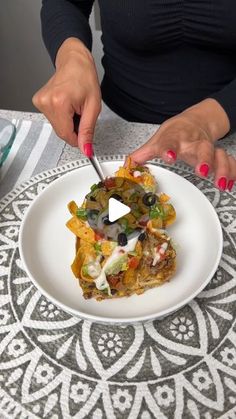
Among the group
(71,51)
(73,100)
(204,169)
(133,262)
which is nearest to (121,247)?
(133,262)

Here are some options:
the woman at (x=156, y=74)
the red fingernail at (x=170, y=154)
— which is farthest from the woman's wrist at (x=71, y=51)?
the red fingernail at (x=170, y=154)

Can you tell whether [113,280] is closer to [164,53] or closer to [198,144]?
[198,144]

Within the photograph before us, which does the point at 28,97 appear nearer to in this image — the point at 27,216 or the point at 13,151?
the point at 13,151

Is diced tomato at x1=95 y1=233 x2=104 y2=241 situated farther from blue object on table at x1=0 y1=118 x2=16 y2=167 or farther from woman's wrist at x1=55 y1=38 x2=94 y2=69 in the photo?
woman's wrist at x1=55 y1=38 x2=94 y2=69

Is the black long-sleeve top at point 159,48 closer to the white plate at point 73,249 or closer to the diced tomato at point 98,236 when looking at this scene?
the white plate at point 73,249

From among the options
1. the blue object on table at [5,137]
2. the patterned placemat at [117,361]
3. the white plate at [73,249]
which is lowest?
the patterned placemat at [117,361]

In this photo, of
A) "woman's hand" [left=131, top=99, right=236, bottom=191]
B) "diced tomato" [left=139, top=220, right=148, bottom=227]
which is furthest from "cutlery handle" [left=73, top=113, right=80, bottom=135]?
"diced tomato" [left=139, top=220, right=148, bottom=227]
